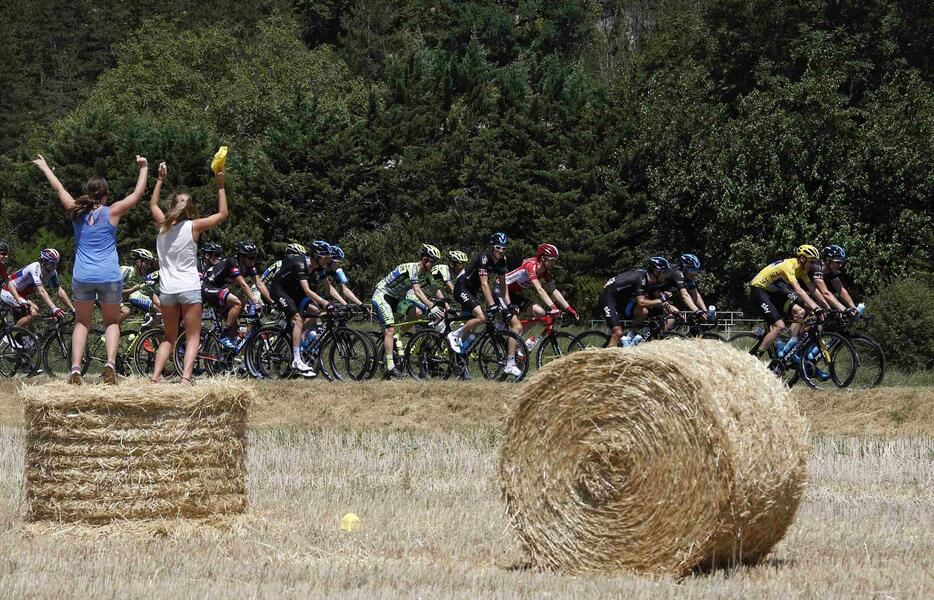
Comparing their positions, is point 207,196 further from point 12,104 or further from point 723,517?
point 723,517

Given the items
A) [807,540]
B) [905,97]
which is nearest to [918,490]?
[807,540]

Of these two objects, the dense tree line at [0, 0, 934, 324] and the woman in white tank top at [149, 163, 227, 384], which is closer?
the woman in white tank top at [149, 163, 227, 384]

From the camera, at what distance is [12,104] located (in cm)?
7588

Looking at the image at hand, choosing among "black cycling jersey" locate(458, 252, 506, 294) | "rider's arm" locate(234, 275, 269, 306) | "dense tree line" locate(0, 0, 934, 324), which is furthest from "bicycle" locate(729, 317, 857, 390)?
"dense tree line" locate(0, 0, 934, 324)

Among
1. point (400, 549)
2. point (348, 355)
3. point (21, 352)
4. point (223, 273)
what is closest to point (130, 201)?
point (400, 549)

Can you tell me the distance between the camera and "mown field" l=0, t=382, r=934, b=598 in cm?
776

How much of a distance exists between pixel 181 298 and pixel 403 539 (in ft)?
9.57

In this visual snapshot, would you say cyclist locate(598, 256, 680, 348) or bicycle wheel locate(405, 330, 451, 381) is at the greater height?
cyclist locate(598, 256, 680, 348)

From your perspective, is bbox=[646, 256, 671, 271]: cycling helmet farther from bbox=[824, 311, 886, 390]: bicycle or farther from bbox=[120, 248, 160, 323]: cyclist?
bbox=[120, 248, 160, 323]: cyclist

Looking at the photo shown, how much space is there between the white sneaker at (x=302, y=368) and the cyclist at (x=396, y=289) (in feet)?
3.74

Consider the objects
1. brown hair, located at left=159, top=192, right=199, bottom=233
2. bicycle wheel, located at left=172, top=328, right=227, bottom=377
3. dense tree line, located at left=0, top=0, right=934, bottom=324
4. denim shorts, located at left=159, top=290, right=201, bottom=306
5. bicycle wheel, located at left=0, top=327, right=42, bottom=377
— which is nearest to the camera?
brown hair, located at left=159, top=192, right=199, bottom=233

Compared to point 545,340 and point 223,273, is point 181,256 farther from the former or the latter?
point 545,340

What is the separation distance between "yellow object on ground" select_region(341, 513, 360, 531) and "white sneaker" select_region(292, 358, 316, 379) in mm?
10330

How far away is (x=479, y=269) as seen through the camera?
19.7 m
